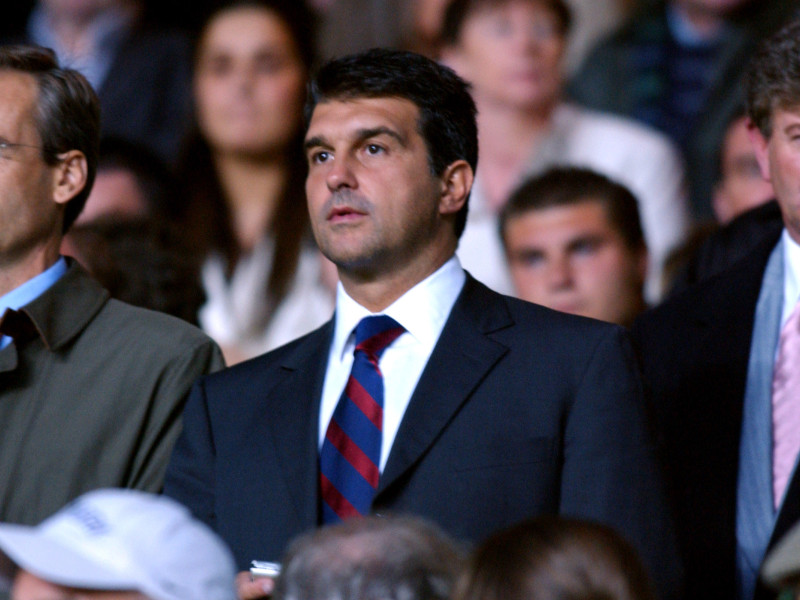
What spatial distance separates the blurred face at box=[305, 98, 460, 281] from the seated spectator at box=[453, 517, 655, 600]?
109cm

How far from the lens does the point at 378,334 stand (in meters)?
2.85

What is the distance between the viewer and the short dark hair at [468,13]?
5.25 m

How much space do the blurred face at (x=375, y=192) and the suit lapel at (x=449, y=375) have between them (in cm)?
17

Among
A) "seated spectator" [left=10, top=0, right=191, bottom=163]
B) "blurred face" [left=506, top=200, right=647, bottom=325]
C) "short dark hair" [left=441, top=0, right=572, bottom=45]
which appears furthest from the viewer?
"seated spectator" [left=10, top=0, right=191, bottom=163]

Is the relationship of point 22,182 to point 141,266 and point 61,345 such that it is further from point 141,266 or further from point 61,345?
point 141,266

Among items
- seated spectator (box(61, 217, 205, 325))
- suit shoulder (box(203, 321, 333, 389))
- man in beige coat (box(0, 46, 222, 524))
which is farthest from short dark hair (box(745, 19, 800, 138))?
seated spectator (box(61, 217, 205, 325))

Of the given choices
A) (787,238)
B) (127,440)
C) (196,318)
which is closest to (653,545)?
(787,238)

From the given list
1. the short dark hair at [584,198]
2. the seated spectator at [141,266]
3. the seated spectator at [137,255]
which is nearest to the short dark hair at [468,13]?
the short dark hair at [584,198]

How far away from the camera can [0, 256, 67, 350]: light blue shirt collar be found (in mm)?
3061

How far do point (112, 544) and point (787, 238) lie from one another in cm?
178

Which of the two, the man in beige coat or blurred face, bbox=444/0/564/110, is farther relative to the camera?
blurred face, bbox=444/0/564/110

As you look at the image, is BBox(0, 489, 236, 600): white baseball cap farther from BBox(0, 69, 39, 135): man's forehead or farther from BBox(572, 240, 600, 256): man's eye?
BBox(572, 240, 600, 256): man's eye

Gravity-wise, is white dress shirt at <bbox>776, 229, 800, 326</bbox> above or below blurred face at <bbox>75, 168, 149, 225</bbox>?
above

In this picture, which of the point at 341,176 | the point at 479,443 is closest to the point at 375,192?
the point at 341,176
